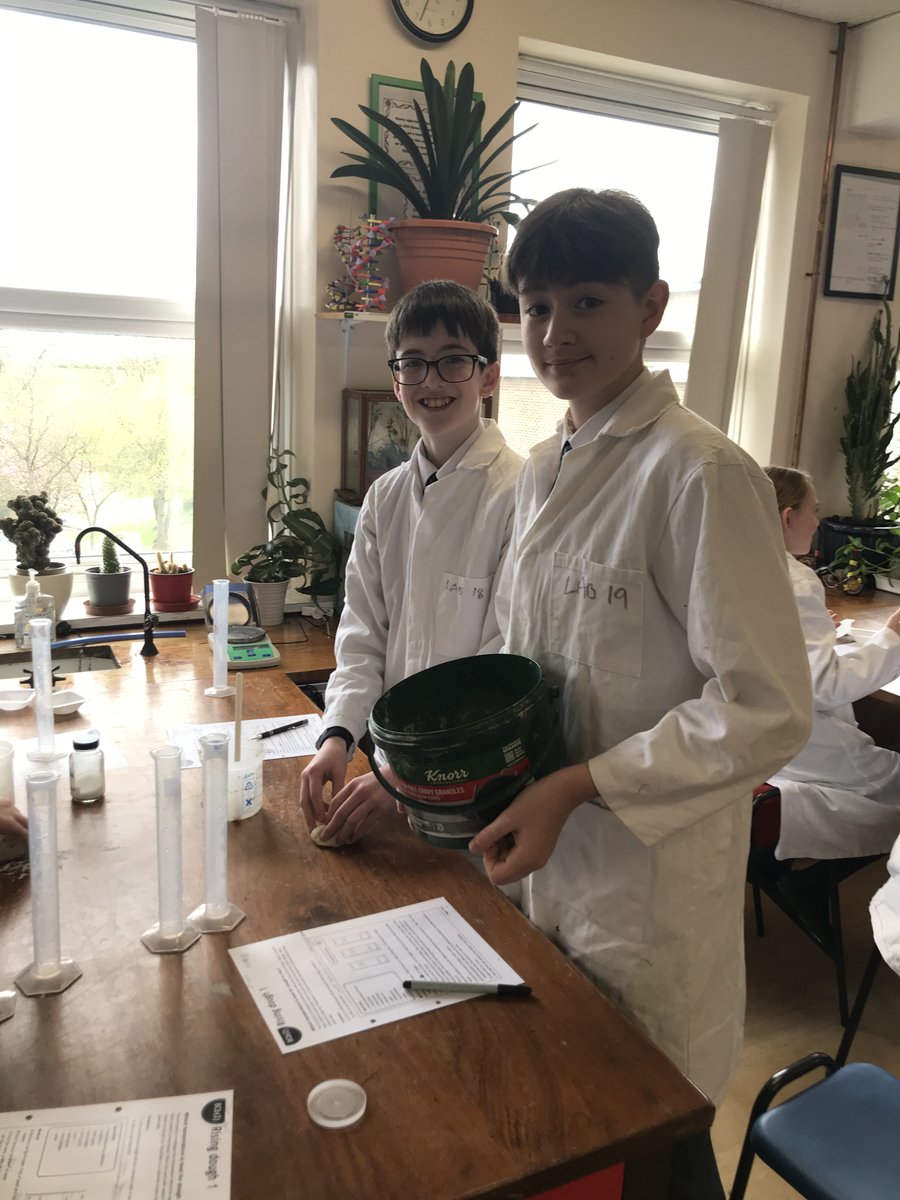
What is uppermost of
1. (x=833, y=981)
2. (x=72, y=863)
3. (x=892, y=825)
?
(x=72, y=863)

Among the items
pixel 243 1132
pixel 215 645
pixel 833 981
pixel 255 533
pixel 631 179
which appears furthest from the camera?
pixel 631 179

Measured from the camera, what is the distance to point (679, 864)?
40.9 inches

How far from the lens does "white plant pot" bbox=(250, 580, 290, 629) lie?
2635mm

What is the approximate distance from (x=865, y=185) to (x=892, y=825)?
254 cm

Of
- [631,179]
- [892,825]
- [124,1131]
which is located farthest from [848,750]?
[631,179]

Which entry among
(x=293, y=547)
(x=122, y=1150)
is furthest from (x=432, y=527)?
(x=293, y=547)

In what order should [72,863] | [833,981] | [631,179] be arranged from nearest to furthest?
1. [72,863]
2. [833,981]
3. [631,179]

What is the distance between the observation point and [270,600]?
Answer: 2.66 meters

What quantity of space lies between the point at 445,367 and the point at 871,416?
261cm

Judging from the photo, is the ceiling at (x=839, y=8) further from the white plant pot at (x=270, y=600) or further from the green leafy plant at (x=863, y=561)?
the white plant pot at (x=270, y=600)

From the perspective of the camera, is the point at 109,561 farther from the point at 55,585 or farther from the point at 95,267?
the point at 95,267

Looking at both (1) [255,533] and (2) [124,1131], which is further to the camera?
(1) [255,533]

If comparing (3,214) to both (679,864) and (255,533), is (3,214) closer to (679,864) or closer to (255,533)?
(255,533)

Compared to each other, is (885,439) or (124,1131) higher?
(885,439)
